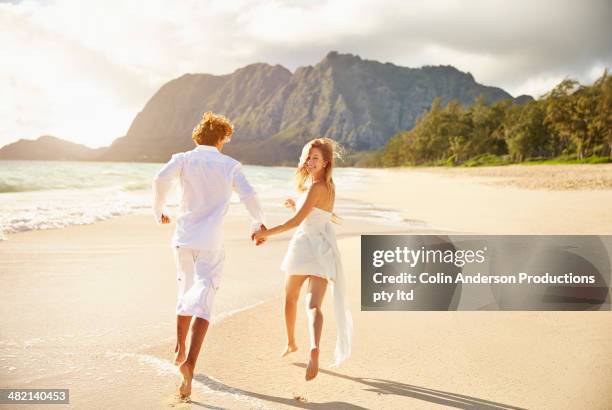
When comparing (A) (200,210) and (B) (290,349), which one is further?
(B) (290,349)

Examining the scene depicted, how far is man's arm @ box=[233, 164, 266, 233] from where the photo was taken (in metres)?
3.35

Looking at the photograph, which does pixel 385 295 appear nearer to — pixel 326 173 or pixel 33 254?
pixel 326 173

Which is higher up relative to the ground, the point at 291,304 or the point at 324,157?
the point at 324,157

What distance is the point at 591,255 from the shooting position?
702 centimetres

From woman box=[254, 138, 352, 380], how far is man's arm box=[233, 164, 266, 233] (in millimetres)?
90

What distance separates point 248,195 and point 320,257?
69 cm

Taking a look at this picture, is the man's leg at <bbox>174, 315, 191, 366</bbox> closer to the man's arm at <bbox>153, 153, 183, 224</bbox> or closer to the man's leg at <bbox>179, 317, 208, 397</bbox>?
the man's leg at <bbox>179, 317, 208, 397</bbox>

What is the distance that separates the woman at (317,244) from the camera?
353cm

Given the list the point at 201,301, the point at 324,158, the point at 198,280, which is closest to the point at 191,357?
the point at 201,301

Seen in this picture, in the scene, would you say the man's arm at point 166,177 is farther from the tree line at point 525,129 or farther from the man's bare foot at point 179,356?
the tree line at point 525,129

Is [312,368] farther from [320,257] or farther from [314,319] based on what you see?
[320,257]

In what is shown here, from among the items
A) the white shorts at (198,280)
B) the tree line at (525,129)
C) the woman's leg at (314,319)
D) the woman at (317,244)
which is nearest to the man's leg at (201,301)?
the white shorts at (198,280)

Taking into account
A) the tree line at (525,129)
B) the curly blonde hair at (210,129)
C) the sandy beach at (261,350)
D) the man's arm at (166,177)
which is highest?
the tree line at (525,129)

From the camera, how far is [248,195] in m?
3.40
